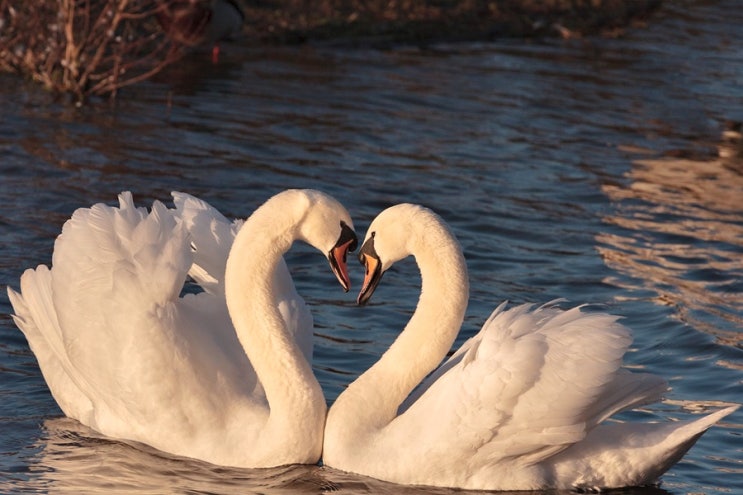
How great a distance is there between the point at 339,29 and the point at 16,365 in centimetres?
995

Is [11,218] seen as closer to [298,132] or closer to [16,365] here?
[16,365]

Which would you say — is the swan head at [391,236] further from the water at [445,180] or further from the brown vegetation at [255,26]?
the brown vegetation at [255,26]

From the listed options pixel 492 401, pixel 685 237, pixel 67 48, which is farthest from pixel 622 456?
pixel 67 48

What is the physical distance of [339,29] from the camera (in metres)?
17.5

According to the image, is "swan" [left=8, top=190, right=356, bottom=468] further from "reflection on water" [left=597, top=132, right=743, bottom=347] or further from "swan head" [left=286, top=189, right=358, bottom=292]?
"reflection on water" [left=597, top=132, right=743, bottom=347]

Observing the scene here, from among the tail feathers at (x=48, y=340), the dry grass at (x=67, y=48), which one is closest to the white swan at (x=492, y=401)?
the tail feathers at (x=48, y=340)

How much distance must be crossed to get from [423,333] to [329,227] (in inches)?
24.8

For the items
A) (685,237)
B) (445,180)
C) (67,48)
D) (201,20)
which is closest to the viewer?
(685,237)

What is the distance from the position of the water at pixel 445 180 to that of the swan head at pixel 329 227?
950mm

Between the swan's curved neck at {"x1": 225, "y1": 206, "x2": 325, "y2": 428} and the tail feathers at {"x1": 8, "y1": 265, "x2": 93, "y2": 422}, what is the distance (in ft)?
3.19

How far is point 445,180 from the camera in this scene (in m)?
12.6

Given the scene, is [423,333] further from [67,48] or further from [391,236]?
[67,48]

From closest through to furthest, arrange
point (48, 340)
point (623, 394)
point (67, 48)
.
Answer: point (623, 394)
point (48, 340)
point (67, 48)

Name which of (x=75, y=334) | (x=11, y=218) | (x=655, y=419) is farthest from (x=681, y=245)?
(x=75, y=334)
